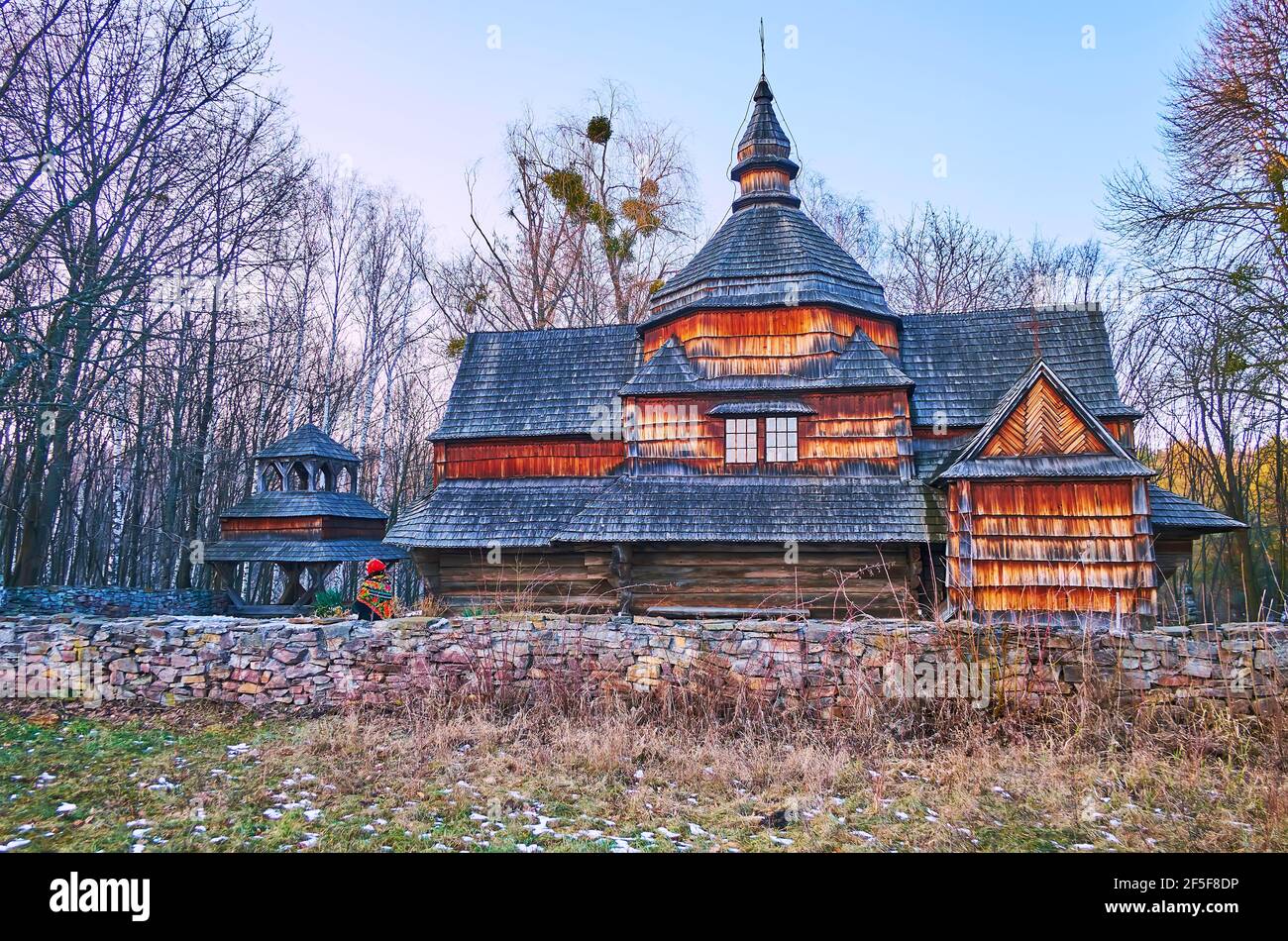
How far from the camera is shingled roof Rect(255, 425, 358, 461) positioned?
17.6m

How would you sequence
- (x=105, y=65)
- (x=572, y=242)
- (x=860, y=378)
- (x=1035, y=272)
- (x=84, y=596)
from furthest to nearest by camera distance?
1. (x=1035, y=272)
2. (x=572, y=242)
3. (x=84, y=596)
4. (x=860, y=378)
5. (x=105, y=65)

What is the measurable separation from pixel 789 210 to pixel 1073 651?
40.1 ft

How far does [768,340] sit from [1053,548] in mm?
6588

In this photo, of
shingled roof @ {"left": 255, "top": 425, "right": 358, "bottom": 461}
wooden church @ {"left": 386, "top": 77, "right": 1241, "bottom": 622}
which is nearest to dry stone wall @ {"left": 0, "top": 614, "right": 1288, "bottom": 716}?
wooden church @ {"left": 386, "top": 77, "right": 1241, "bottom": 622}

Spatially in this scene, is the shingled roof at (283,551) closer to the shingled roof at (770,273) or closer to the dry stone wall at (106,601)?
the dry stone wall at (106,601)

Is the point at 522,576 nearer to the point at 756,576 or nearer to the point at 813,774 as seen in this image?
the point at 756,576

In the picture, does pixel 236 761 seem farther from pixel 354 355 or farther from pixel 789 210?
pixel 354 355

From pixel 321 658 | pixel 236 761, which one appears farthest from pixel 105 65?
pixel 236 761

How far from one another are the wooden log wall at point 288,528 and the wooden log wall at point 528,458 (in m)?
4.70

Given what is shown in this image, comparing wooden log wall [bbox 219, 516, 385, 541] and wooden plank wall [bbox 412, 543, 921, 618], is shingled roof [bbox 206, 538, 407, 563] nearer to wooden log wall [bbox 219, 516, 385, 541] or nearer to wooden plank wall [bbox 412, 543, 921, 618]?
wooden log wall [bbox 219, 516, 385, 541]

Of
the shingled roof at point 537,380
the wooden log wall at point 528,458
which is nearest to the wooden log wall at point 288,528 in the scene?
the wooden log wall at point 528,458

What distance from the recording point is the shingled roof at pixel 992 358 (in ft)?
43.6

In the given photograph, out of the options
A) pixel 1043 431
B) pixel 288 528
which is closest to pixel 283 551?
pixel 288 528

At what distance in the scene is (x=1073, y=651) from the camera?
6.80 metres
